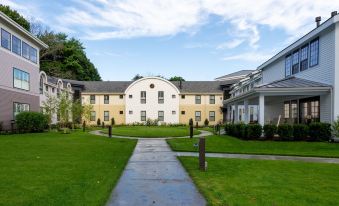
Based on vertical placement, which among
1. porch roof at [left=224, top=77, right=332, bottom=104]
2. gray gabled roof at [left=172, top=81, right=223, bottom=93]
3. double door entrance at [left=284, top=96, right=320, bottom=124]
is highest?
gray gabled roof at [left=172, top=81, right=223, bottom=93]

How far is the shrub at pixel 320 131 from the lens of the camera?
61.3 feet

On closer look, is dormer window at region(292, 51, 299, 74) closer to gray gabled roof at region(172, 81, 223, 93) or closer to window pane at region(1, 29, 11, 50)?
window pane at region(1, 29, 11, 50)

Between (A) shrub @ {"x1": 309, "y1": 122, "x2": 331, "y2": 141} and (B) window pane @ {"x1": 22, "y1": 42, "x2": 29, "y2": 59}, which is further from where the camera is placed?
(B) window pane @ {"x1": 22, "y1": 42, "x2": 29, "y2": 59}

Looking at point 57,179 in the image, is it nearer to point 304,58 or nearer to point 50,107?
point 304,58

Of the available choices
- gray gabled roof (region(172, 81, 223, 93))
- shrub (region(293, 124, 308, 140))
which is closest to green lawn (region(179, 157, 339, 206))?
shrub (region(293, 124, 308, 140))

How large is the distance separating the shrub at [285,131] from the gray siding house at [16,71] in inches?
782

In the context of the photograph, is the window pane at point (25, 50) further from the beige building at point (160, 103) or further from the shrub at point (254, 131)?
the shrub at point (254, 131)

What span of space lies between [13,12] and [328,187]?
52.5m

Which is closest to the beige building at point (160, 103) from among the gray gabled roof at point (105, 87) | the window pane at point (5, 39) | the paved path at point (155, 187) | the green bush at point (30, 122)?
the gray gabled roof at point (105, 87)

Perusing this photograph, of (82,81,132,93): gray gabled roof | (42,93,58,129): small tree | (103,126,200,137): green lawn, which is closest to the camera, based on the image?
(103,126,200,137): green lawn

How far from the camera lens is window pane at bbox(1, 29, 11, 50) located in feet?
81.3

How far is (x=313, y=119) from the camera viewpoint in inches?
846

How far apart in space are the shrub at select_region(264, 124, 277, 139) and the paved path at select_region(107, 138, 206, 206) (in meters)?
11.0

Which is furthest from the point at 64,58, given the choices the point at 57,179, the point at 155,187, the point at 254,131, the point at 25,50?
the point at 155,187
